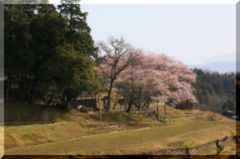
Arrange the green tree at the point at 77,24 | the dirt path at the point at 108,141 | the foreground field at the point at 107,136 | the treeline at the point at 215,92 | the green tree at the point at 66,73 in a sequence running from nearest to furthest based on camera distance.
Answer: the dirt path at the point at 108,141 < the foreground field at the point at 107,136 < the green tree at the point at 66,73 < the green tree at the point at 77,24 < the treeline at the point at 215,92

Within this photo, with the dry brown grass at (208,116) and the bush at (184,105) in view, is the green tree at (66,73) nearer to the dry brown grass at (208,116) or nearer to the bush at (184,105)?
the dry brown grass at (208,116)

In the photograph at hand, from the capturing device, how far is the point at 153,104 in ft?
119

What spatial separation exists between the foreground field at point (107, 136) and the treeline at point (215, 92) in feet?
32.1

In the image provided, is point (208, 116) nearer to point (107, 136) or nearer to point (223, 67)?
point (107, 136)

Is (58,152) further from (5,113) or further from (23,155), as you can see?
(5,113)

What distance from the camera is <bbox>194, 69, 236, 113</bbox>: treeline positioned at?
38.3 m

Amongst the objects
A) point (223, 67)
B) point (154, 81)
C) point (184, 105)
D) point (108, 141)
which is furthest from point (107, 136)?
point (223, 67)

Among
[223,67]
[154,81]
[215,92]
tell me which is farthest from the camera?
→ [223,67]

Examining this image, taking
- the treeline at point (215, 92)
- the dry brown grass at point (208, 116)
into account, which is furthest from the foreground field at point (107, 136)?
the treeline at point (215, 92)

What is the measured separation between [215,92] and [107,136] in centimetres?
2695

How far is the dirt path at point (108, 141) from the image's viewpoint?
17719 mm

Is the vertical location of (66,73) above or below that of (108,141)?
above

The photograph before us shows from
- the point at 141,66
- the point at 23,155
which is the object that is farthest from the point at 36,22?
the point at 23,155

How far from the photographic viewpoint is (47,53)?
995 inches
